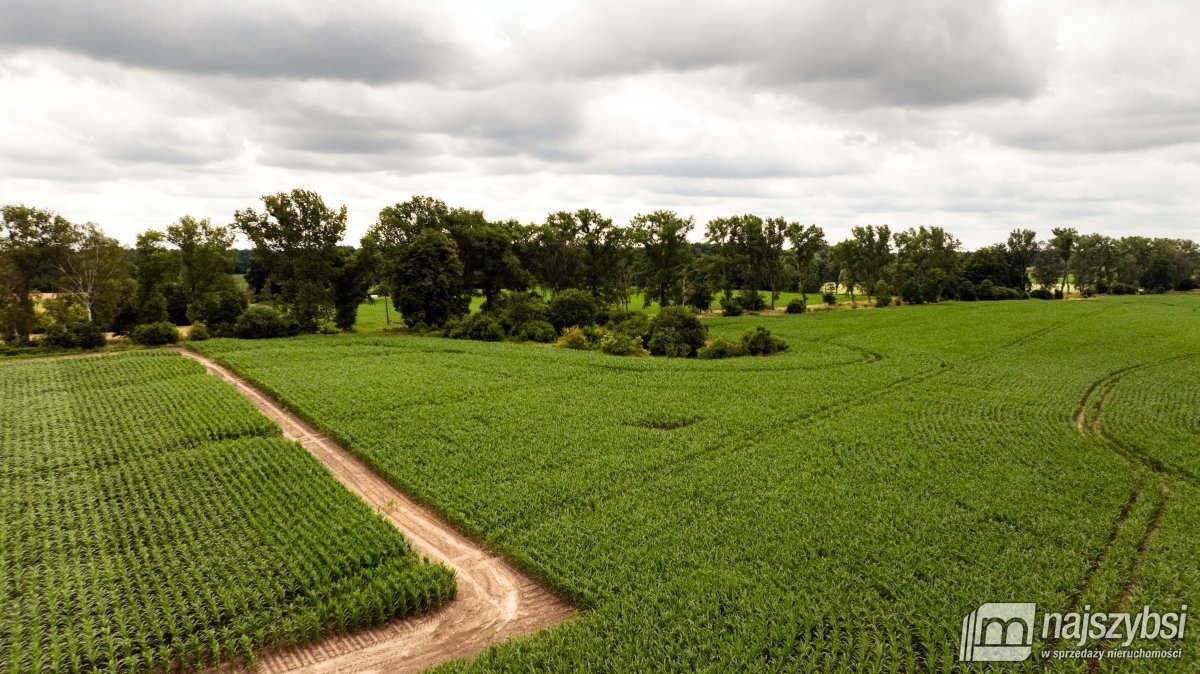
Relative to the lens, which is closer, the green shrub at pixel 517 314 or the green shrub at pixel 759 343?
the green shrub at pixel 759 343

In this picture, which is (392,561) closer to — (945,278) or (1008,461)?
(1008,461)

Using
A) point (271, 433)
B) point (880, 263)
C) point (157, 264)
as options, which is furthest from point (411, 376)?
point (880, 263)

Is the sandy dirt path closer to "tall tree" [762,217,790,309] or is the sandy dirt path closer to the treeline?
the treeline

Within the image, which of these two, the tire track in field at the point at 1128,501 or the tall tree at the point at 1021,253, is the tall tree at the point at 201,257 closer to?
the tire track in field at the point at 1128,501

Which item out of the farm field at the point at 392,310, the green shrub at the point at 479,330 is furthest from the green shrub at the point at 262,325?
the green shrub at the point at 479,330

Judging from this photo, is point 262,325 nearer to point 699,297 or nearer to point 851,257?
point 699,297

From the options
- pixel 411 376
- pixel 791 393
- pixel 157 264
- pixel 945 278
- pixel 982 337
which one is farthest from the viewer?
pixel 945 278

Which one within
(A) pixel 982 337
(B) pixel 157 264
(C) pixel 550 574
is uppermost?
(B) pixel 157 264
